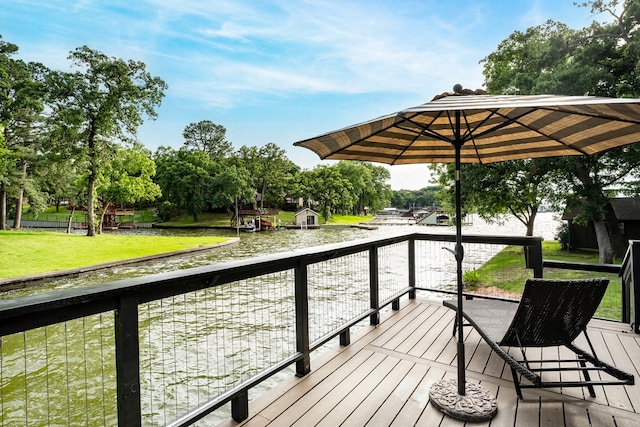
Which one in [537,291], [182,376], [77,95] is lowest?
[182,376]

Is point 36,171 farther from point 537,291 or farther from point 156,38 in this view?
point 537,291

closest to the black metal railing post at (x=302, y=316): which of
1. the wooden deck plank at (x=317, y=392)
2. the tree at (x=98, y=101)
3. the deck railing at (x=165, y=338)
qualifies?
the deck railing at (x=165, y=338)

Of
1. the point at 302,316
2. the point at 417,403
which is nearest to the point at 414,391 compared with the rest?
the point at 417,403

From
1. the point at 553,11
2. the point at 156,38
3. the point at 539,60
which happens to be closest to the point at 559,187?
the point at 539,60

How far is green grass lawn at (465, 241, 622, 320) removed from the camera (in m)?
7.90

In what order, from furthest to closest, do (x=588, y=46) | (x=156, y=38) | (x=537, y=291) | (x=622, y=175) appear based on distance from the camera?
(x=156, y=38)
(x=622, y=175)
(x=588, y=46)
(x=537, y=291)

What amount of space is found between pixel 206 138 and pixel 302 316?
55.9m

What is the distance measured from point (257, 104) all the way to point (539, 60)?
31.3 m

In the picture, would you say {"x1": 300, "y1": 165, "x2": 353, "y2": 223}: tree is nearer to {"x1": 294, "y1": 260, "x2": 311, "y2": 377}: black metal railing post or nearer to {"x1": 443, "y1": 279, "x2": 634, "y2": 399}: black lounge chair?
{"x1": 294, "y1": 260, "x2": 311, "y2": 377}: black metal railing post

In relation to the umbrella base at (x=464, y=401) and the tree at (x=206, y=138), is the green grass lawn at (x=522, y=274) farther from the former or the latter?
the tree at (x=206, y=138)

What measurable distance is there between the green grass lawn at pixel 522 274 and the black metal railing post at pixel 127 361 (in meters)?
7.60

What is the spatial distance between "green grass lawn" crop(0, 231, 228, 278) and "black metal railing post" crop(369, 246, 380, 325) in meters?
12.6

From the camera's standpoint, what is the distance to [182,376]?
523cm

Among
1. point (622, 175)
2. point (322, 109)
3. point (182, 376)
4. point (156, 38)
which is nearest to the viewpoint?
point (182, 376)
